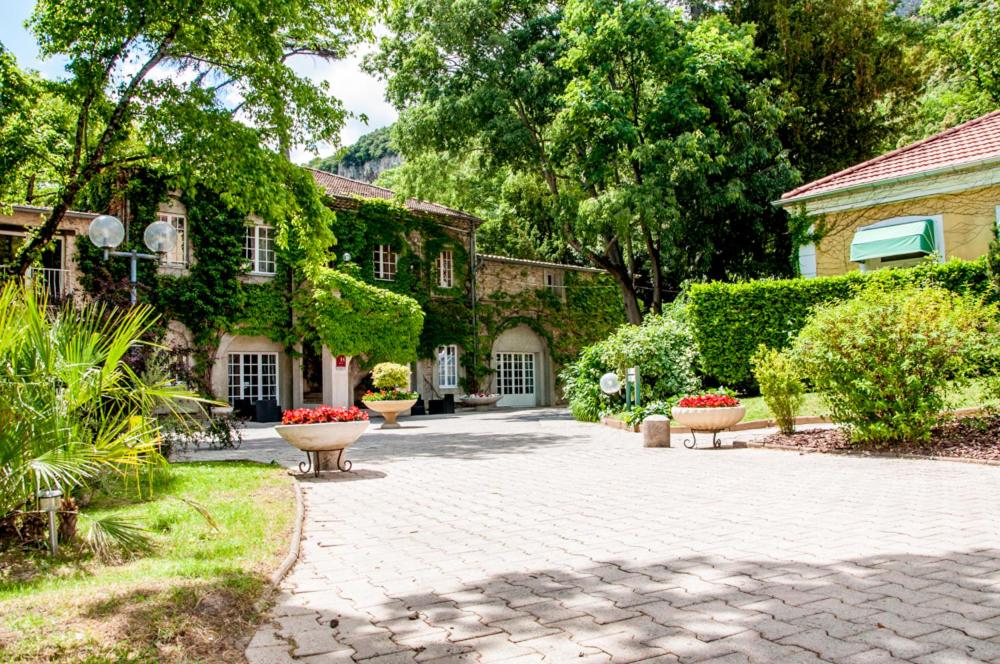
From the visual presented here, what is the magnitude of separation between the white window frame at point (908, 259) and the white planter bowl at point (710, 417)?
8477mm

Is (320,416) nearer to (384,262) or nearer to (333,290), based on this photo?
(333,290)

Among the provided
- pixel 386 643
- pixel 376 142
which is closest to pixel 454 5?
pixel 386 643

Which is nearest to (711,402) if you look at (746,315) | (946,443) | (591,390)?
(946,443)

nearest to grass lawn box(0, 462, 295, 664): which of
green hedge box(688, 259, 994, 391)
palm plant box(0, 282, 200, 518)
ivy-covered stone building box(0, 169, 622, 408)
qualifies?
palm plant box(0, 282, 200, 518)

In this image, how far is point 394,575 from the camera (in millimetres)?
4742

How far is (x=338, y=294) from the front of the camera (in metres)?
24.2

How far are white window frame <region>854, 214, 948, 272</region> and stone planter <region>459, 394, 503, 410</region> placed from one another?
14174mm

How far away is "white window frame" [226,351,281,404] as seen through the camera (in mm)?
23516

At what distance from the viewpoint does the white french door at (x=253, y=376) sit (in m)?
23.6

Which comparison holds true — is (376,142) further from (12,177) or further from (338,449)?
(338,449)

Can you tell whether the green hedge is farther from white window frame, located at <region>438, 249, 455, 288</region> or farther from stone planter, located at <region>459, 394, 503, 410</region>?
white window frame, located at <region>438, 249, 455, 288</region>

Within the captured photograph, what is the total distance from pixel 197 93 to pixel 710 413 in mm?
11426

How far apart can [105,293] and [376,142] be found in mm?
77523

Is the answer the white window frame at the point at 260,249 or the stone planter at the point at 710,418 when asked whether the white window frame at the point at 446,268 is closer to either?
the white window frame at the point at 260,249
